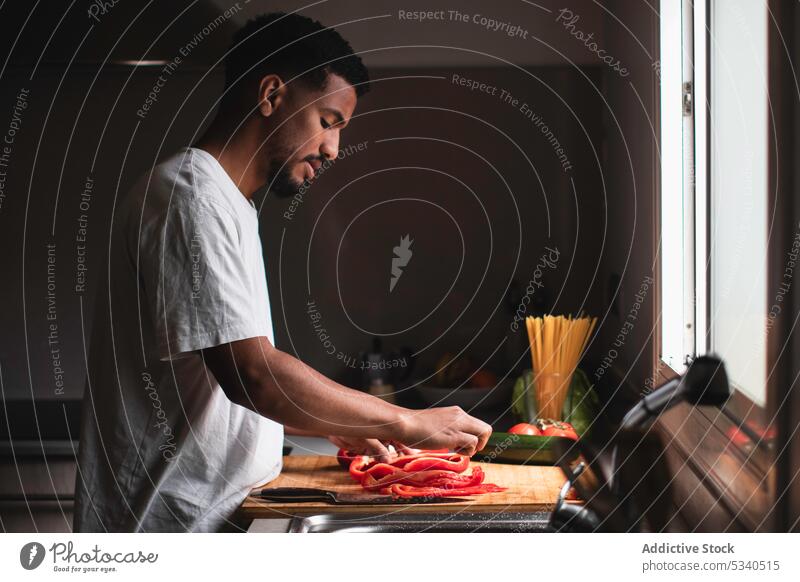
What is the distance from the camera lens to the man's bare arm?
24.2 inches

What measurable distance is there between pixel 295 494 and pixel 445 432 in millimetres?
137

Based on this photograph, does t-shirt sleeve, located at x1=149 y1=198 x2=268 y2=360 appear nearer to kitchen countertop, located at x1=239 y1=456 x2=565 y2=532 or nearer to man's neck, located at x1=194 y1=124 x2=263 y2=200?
man's neck, located at x1=194 y1=124 x2=263 y2=200

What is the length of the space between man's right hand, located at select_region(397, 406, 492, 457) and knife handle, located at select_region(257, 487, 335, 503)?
0.27 ft

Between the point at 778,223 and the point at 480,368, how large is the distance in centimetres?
27

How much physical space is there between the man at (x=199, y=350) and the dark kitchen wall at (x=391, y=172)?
0.08 ft

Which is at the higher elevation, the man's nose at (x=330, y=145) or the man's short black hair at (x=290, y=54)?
the man's short black hair at (x=290, y=54)

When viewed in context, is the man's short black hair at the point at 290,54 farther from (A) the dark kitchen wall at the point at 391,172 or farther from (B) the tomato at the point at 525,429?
(B) the tomato at the point at 525,429

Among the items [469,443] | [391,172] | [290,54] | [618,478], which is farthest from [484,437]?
[290,54]

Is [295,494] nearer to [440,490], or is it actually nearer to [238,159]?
[440,490]

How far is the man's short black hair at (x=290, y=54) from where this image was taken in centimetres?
66

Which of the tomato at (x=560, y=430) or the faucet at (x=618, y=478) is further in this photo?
the tomato at (x=560, y=430)

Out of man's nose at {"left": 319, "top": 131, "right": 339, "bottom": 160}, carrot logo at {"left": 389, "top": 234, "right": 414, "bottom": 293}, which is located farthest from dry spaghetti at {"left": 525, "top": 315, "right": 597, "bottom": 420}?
man's nose at {"left": 319, "top": 131, "right": 339, "bottom": 160}

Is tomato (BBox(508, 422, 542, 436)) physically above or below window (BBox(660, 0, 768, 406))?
below
